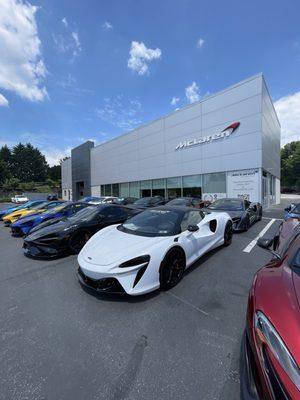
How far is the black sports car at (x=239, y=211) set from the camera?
797 cm

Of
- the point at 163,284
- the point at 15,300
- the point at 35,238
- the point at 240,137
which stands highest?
the point at 240,137

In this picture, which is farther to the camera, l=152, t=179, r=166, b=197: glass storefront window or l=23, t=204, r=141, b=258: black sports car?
l=152, t=179, r=166, b=197: glass storefront window

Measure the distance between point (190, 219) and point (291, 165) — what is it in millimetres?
69105

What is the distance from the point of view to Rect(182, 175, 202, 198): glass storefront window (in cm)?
1933

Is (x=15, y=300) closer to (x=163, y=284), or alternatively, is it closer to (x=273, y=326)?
(x=163, y=284)

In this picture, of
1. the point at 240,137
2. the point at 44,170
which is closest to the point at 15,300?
the point at 240,137

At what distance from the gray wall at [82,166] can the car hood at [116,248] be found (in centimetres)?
3527

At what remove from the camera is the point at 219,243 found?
5574 millimetres

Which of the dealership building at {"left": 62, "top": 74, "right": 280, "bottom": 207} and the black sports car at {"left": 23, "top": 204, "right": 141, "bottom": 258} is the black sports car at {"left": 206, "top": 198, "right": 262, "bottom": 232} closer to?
the black sports car at {"left": 23, "top": 204, "right": 141, "bottom": 258}

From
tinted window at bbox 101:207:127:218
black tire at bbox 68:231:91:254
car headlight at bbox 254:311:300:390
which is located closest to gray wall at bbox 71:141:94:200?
tinted window at bbox 101:207:127:218

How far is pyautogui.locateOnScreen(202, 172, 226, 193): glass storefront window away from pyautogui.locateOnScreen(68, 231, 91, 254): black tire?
45.1 feet

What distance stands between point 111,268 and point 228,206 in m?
6.97

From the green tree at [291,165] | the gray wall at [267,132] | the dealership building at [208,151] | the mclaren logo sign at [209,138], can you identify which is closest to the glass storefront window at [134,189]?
the dealership building at [208,151]

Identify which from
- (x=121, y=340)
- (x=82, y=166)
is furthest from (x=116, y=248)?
(x=82, y=166)
